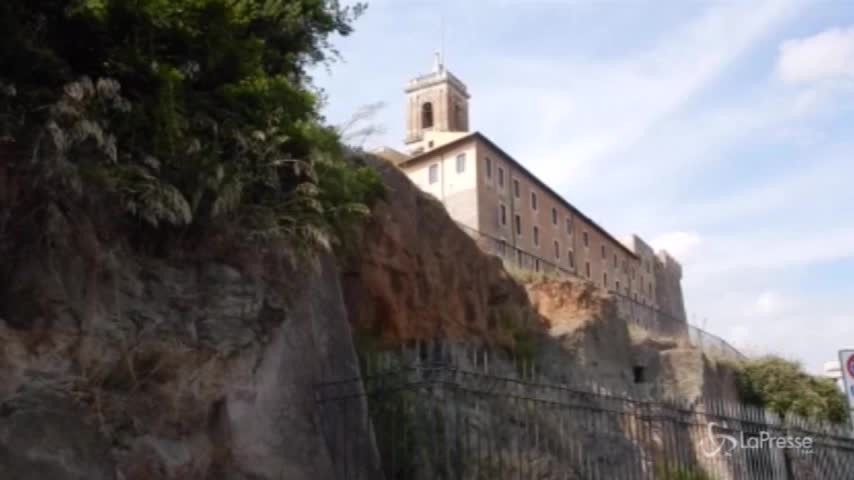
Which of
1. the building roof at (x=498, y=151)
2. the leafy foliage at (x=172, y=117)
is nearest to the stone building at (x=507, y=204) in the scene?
the building roof at (x=498, y=151)

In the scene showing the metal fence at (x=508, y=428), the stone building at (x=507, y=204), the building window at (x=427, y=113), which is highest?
the building window at (x=427, y=113)

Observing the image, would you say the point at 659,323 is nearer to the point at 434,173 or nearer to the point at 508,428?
the point at 508,428

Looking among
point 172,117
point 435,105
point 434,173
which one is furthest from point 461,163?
point 172,117

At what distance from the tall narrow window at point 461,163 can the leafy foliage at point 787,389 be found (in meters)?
28.0

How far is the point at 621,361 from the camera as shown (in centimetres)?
2388

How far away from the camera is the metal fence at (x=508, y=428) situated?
7551 millimetres

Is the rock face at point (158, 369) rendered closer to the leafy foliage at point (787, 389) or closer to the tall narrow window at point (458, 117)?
the leafy foliage at point (787, 389)

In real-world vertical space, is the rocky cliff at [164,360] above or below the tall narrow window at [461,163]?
below

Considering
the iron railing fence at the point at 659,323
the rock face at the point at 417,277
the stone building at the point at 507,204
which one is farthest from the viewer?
the stone building at the point at 507,204

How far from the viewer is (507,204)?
56.5m

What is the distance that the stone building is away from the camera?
54094mm

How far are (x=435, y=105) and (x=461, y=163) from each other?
18.0 meters

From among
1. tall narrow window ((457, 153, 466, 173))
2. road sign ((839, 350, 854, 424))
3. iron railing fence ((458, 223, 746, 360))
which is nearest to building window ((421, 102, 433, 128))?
tall narrow window ((457, 153, 466, 173))

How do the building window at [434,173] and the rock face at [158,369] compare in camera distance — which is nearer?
the rock face at [158,369]
